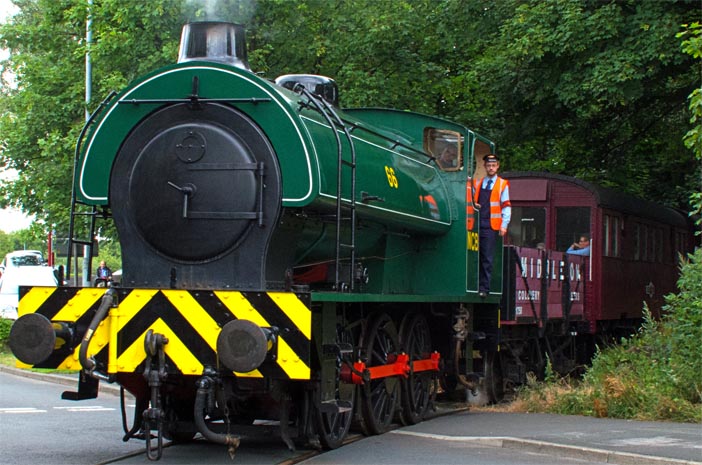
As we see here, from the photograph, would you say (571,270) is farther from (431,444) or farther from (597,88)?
(431,444)

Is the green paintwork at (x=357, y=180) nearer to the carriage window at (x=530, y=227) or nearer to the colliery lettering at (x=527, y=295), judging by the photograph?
the colliery lettering at (x=527, y=295)

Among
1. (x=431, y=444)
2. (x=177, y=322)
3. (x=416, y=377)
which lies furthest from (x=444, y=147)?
(x=177, y=322)

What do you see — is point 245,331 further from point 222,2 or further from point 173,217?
point 222,2

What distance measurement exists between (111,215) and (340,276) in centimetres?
206

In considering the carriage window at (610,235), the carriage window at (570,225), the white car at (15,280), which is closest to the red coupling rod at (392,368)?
the carriage window at (570,225)

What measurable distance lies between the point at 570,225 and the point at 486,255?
19.8ft

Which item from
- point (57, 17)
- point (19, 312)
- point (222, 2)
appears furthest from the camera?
point (57, 17)

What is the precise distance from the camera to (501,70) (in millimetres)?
19625

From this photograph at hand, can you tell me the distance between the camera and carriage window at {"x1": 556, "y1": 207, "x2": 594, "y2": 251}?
1758 centimetres

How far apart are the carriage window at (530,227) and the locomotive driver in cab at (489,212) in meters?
5.49

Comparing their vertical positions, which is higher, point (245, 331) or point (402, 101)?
point (402, 101)

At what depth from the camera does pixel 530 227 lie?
58.6 ft

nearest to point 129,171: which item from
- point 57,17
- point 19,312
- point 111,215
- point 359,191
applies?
point 111,215

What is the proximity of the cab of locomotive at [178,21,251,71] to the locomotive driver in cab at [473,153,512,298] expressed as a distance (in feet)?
14.0
